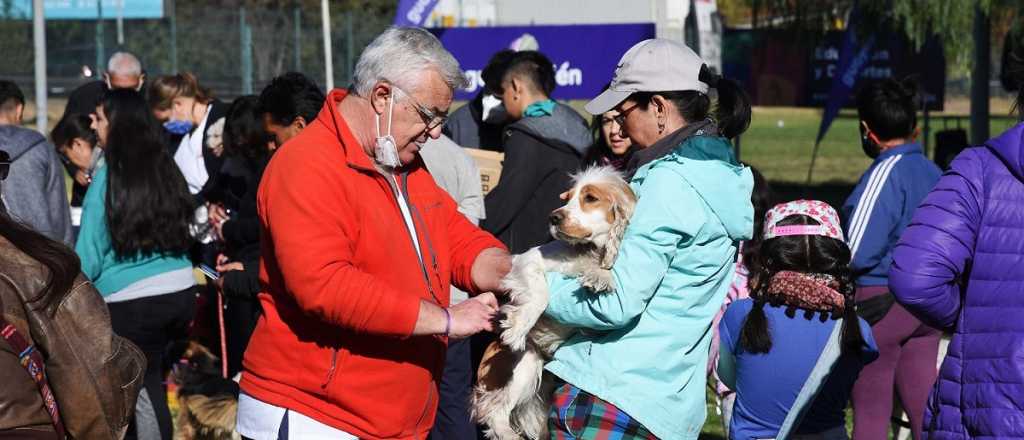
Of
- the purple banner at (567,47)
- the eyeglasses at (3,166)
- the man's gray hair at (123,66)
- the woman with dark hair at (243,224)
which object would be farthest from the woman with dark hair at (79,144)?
the eyeglasses at (3,166)

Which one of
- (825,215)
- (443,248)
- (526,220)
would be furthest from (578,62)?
(443,248)

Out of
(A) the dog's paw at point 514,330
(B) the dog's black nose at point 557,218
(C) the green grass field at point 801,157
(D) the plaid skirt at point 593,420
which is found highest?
(B) the dog's black nose at point 557,218

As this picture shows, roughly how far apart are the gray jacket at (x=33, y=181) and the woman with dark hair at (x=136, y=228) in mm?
162

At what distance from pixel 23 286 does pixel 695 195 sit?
1723mm

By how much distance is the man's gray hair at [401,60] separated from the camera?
3338 millimetres

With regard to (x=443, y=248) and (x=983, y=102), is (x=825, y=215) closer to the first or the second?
(x=443, y=248)

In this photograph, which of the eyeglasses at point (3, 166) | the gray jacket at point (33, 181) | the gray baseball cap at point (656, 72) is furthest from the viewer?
the gray jacket at point (33, 181)

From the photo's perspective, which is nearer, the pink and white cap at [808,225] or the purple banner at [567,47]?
the pink and white cap at [808,225]

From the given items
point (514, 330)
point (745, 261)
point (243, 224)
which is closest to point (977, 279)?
point (514, 330)

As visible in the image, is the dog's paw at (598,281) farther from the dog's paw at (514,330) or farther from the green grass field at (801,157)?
the green grass field at (801,157)

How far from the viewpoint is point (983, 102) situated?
1481cm

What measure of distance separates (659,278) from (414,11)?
26.5 feet

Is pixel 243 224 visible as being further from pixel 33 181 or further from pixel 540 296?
pixel 540 296

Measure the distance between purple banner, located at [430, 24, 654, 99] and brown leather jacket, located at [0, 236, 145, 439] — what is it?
6.73 metres
